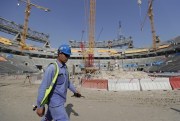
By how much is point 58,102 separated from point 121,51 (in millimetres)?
93849

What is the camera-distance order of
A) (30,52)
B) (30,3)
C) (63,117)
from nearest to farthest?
(63,117) → (30,52) → (30,3)

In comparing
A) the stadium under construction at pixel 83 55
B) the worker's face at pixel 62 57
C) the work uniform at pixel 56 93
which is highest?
the stadium under construction at pixel 83 55

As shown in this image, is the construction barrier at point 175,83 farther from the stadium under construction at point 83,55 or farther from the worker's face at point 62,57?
the stadium under construction at point 83,55

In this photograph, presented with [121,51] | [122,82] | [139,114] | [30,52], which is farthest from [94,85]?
[121,51]

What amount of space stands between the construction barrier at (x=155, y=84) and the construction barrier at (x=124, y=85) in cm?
55

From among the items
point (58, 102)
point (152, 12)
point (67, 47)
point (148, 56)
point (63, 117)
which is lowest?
point (63, 117)

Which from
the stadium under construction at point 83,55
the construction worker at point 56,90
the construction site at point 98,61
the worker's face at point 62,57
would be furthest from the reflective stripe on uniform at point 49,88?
the stadium under construction at point 83,55

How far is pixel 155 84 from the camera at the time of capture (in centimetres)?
1784

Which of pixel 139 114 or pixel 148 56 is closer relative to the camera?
pixel 139 114

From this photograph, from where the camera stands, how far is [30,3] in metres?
89.6

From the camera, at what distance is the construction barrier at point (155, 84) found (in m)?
17.7

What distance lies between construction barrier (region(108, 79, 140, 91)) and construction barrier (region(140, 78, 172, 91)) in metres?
0.55

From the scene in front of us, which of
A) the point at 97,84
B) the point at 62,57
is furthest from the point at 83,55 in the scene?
the point at 62,57

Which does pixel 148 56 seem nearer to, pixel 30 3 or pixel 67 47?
pixel 30 3
